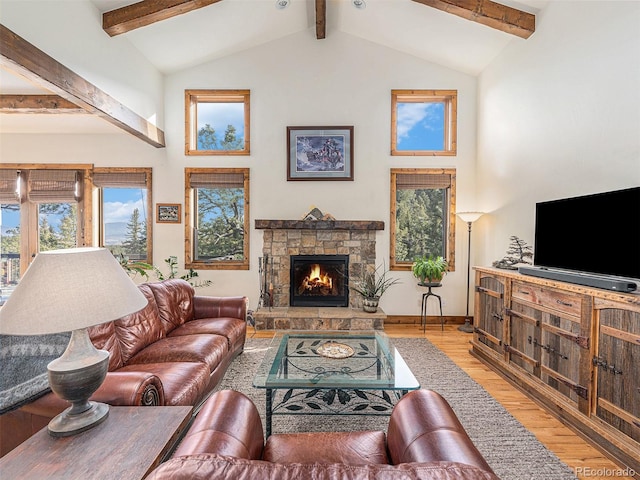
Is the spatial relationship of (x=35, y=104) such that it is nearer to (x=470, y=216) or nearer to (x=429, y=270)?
(x=429, y=270)

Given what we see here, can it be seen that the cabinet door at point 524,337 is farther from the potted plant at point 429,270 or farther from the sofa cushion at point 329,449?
the sofa cushion at point 329,449

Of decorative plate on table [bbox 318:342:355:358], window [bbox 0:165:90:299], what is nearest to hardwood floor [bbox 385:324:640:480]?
decorative plate on table [bbox 318:342:355:358]

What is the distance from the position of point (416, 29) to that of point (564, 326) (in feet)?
13.0

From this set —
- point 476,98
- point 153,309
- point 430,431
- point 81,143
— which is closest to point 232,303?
point 153,309

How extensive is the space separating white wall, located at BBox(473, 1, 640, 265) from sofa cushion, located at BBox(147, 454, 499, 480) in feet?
8.92

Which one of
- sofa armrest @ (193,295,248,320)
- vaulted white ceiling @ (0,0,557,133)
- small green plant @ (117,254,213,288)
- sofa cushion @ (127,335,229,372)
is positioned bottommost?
sofa cushion @ (127,335,229,372)

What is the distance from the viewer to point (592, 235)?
229 centimetres

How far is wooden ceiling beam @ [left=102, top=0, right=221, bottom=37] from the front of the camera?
324 cm

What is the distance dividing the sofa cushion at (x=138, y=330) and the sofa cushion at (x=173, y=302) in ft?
0.32

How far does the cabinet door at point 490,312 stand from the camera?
3.08 metres

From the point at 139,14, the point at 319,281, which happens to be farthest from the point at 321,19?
the point at 319,281

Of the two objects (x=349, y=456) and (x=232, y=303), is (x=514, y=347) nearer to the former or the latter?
(x=349, y=456)

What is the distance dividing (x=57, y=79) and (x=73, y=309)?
2.52 meters

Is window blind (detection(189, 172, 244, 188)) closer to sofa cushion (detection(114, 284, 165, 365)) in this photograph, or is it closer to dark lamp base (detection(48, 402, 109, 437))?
sofa cushion (detection(114, 284, 165, 365))
